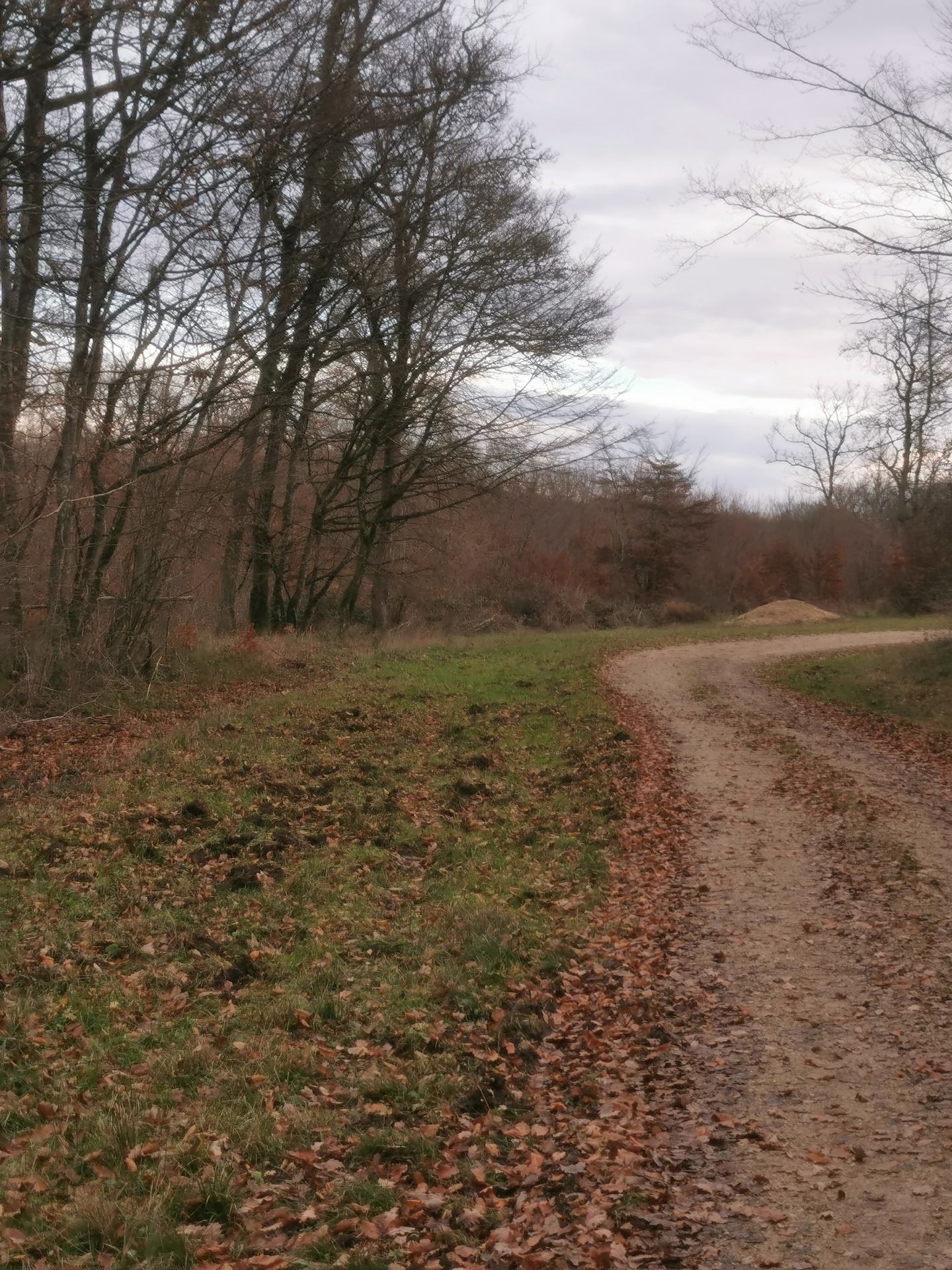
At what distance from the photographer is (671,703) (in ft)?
54.9

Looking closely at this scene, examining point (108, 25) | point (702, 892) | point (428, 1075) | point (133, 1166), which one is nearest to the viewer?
point (133, 1166)

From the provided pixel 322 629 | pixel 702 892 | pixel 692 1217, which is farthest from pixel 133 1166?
pixel 322 629

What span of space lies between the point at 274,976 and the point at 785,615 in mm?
31596

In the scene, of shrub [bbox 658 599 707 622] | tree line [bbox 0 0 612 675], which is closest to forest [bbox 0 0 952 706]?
tree line [bbox 0 0 612 675]

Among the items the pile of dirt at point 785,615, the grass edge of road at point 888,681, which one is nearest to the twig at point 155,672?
the grass edge of road at point 888,681

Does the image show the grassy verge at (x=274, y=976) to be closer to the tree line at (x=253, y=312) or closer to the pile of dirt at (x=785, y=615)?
the tree line at (x=253, y=312)

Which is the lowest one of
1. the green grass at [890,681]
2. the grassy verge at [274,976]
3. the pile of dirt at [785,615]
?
the grassy verge at [274,976]

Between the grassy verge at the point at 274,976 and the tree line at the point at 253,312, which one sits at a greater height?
the tree line at the point at 253,312

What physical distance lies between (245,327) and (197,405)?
4.40 ft

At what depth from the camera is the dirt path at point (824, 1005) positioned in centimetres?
416

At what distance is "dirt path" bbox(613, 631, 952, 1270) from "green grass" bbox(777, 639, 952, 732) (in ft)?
11.2

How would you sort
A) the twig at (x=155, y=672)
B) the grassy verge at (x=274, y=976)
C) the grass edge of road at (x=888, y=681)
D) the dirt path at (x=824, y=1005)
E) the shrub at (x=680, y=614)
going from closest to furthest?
the dirt path at (x=824, y=1005) < the grassy verge at (x=274, y=976) < the grass edge of road at (x=888, y=681) < the twig at (x=155, y=672) < the shrub at (x=680, y=614)

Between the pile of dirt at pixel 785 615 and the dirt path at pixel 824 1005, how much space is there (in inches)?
907

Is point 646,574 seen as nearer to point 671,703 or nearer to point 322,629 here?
point 322,629
